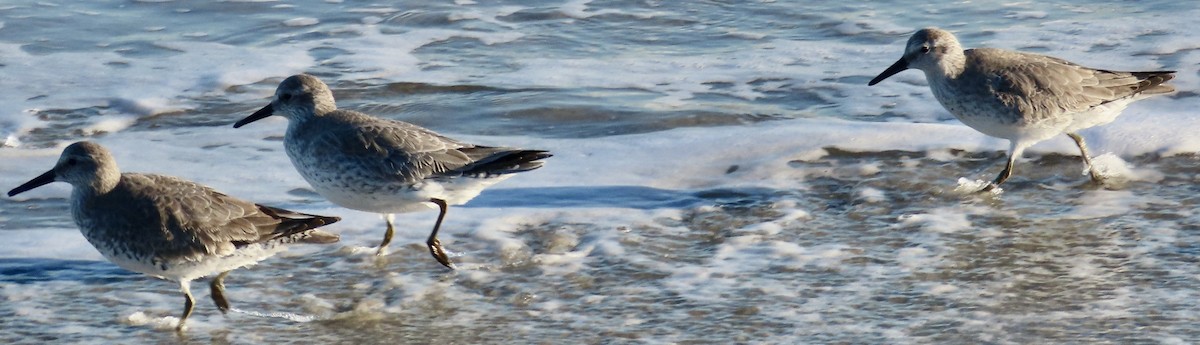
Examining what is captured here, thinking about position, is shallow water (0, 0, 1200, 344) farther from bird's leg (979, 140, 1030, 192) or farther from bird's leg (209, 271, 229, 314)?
bird's leg (979, 140, 1030, 192)

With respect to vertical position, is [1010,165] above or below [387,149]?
below

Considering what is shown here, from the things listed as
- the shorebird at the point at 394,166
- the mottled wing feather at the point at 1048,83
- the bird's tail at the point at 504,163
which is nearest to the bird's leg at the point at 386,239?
the shorebird at the point at 394,166

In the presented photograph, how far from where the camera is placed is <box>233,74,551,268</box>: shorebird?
6230 mm

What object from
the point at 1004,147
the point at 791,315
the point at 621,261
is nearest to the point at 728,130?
the point at 1004,147

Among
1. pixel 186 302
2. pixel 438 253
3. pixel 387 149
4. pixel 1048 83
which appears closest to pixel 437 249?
pixel 438 253

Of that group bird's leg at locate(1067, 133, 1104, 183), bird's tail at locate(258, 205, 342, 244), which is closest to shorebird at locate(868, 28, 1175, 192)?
bird's leg at locate(1067, 133, 1104, 183)

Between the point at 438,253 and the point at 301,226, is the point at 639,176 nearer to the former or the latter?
the point at 438,253

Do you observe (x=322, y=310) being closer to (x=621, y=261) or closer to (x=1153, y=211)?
(x=621, y=261)

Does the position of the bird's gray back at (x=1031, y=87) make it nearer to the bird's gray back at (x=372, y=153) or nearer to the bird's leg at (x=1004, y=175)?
the bird's leg at (x=1004, y=175)

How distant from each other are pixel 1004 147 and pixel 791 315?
3.20 meters

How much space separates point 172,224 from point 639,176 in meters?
2.88

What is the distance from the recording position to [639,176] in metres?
7.67

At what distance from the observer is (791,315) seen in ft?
17.7

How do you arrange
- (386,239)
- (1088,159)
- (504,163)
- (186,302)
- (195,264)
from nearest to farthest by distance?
(195,264) → (186,302) → (504,163) → (386,239) → (1088,159)
